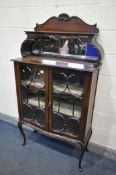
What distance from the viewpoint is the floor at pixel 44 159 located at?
1764mm

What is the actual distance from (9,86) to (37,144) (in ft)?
2.89

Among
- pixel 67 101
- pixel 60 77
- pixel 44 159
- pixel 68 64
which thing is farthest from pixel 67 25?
pixel 44 159

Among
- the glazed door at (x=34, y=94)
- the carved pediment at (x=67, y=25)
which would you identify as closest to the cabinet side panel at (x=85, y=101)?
the glazed door at (x=34, y=94)

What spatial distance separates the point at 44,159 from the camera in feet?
6.24

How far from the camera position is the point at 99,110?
70.5 inches

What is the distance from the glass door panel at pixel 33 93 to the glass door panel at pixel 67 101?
145mm

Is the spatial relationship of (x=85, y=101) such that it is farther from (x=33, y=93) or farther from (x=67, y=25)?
(x=67, y=25)

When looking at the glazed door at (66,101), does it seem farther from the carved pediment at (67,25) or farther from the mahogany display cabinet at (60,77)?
the carved pediment at (67,25)

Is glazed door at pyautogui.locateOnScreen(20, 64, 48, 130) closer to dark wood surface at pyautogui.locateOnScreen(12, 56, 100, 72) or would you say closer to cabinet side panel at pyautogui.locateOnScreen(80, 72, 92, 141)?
dark wood surface at pyautogui.locateOnScreen(12, 56, 100, 72)

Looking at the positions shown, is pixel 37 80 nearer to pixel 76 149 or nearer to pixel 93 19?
pixel 93 19

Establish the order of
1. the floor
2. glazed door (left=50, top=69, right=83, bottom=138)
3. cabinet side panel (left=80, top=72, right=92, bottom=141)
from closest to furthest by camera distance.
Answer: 1. cabinet side panel (left=80, top=72, right=92, bottom=141)
2. glazed door (left=50, top=69, right=83, bottom=138)
3. the floor

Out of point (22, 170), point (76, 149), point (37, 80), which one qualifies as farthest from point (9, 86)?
point (76, 149)

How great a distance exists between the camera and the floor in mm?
1764

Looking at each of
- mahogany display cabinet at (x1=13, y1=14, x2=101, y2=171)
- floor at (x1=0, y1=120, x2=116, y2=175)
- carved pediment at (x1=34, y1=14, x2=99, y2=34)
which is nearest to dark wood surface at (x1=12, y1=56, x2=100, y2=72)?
mahogany display cabinet at (x1=13, y1=14, x2=101, y2=171)
